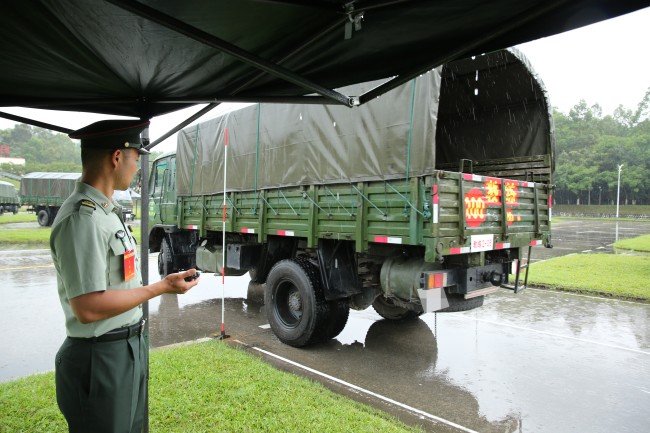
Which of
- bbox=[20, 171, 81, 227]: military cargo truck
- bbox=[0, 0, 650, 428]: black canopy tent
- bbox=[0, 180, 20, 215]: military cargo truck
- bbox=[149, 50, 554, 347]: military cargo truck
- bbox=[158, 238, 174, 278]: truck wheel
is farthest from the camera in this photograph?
bbox=[0, 180, 20, 215]: military cargo truck

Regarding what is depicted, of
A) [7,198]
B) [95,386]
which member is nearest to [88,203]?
[95,386]

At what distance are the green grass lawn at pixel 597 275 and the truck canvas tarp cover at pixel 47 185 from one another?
25.4 metres

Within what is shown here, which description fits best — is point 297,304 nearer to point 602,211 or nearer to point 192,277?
point 192,277

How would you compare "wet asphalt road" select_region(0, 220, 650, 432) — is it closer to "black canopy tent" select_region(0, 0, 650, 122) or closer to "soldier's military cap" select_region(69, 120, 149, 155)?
"black canopy tent" select_region(0, 0, 650, 122)

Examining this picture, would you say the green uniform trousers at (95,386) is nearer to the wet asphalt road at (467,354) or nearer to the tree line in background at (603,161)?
the wet asphalt road at (467,354)

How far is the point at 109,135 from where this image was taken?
6.31ft

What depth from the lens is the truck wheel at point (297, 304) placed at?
17.4 feet

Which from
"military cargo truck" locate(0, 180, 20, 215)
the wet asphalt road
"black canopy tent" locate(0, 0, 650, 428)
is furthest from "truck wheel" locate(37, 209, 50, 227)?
"black canopy tent" locate(0, 0, 650, 428)

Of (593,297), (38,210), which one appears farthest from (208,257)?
(38,210)

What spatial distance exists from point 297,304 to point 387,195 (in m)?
2.00

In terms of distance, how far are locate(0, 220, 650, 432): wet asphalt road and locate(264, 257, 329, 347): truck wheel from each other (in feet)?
0.63

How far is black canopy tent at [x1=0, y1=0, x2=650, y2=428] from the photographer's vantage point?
5.27 feet

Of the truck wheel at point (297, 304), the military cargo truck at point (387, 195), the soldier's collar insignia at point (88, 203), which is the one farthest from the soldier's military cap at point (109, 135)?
the truck wheel at point (297, 304)

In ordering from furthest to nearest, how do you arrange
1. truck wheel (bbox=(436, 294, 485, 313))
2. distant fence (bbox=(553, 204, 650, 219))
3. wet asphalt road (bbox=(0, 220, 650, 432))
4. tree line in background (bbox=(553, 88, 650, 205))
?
1. tree line in background (bbox=(553, 88, 650, 205))
2. distant fence (bbox=(553, 204, 650, 219))
3. truck wheel (bbox=(436, 294, 485, 313))
4. wet asphalt road (bbox=(0, 220, 650, 432))
